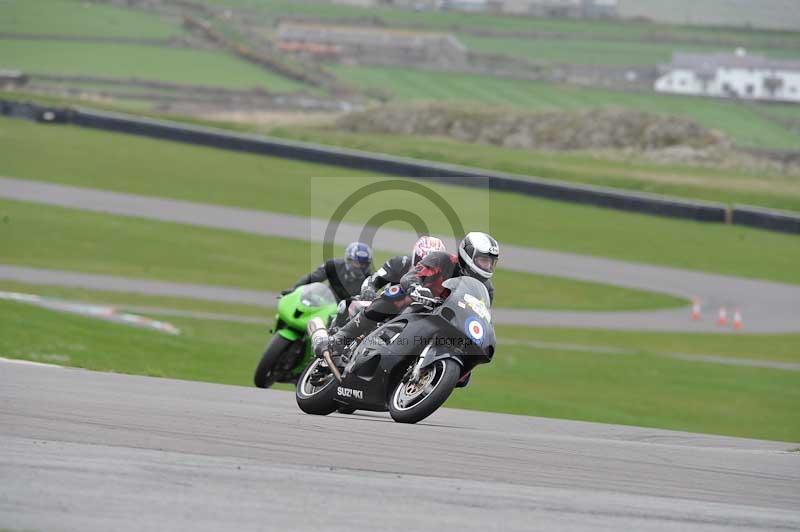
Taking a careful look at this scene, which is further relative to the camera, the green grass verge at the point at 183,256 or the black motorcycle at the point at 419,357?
the green grass verge at the point at 183,256

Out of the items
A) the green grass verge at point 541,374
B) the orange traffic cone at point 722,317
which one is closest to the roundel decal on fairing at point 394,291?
the green grass verge at point 541,374

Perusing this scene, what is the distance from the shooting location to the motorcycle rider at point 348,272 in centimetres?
1427

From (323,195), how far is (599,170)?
12116 millimetres

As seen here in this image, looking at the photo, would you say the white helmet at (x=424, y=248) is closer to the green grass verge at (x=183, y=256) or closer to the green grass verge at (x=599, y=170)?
the green grass verge at (x=183, y=256)

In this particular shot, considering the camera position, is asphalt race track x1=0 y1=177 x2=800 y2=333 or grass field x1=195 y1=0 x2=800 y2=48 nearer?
asphalt race track x1=0 y1=177 x2=800 y2=333

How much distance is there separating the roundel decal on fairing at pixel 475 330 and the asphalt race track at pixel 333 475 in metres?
0.71

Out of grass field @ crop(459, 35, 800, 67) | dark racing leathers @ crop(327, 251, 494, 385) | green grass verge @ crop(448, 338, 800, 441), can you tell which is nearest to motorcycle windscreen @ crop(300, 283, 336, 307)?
green grass verge @ crop(448, 338, 800, 441)

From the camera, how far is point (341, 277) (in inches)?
574

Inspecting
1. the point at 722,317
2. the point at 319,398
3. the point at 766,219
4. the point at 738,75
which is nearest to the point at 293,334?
the point at 319,398

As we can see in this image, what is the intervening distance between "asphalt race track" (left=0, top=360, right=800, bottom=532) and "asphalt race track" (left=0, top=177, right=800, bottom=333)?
15277 millimetres

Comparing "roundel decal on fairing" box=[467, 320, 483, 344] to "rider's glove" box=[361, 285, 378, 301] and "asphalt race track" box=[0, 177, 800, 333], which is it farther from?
"asphalt race track" box=[0, 177, 800, 333]

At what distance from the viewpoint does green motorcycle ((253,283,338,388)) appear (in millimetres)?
14570

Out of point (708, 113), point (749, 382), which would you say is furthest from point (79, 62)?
point (749, 382)

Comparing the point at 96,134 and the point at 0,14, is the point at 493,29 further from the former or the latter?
the point at 96,134
